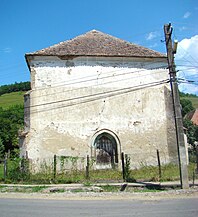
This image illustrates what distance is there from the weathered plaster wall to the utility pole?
7114mm

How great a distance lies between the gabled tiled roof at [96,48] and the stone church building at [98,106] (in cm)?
7

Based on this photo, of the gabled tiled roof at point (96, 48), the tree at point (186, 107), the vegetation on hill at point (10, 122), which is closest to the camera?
the gabled tiled roof at point (96, 48)

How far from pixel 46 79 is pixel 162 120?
8668 mm

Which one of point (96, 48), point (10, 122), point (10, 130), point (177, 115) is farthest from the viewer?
point (10, 122)

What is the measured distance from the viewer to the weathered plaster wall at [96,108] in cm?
1798

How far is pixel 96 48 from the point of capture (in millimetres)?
19797

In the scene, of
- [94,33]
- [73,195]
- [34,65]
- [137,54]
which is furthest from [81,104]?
[73,195]

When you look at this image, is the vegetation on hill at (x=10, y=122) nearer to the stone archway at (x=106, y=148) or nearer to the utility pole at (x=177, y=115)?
the stone archway at (x=106, y=148)

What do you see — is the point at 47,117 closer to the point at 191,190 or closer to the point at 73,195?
the point at 73,195

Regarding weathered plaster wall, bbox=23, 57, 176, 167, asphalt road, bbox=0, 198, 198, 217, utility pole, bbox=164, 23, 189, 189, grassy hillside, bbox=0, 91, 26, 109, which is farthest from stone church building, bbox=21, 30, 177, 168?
grassy hillside, bbox=0, 91, 26, 109

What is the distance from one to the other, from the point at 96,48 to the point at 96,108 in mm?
4555

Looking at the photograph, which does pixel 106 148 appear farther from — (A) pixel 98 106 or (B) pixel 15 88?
(B) pixel 15 88

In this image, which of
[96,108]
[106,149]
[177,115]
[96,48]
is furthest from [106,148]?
[177,115]

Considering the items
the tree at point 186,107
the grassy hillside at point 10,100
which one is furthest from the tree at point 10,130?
the tree at point 186,107
